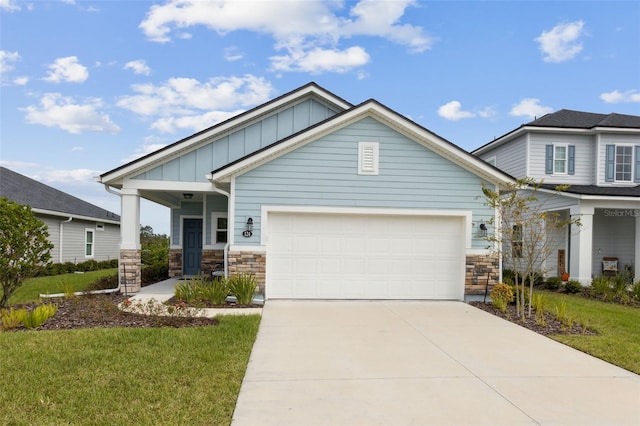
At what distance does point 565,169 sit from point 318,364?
1614 centimetres

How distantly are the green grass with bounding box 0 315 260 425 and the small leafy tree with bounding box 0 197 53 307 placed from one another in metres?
→ 2.43

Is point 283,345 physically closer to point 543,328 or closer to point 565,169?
point 543,328

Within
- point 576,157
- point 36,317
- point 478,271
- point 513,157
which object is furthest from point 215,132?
point 576,157

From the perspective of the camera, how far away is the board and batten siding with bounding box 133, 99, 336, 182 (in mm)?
11711

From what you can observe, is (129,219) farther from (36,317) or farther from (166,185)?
(36,317)

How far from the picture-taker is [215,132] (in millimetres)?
12078

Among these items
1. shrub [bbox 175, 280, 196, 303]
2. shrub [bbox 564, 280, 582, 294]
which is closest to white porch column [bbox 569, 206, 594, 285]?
shrub [bbox 564, 280, 582, 294]

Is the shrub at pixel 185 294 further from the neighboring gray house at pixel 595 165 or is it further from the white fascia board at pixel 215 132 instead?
the neighboring gray house at pixel 595 165

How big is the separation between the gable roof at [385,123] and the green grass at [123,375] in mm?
4399

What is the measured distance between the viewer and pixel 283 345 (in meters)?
6.52

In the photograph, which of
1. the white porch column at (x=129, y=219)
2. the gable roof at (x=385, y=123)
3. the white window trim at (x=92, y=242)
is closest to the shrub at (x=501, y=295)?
the gable roof at (x=385, y=123)

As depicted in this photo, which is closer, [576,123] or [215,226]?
[215,226]

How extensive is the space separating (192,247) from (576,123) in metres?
16.6

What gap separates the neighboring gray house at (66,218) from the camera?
18625 mm
